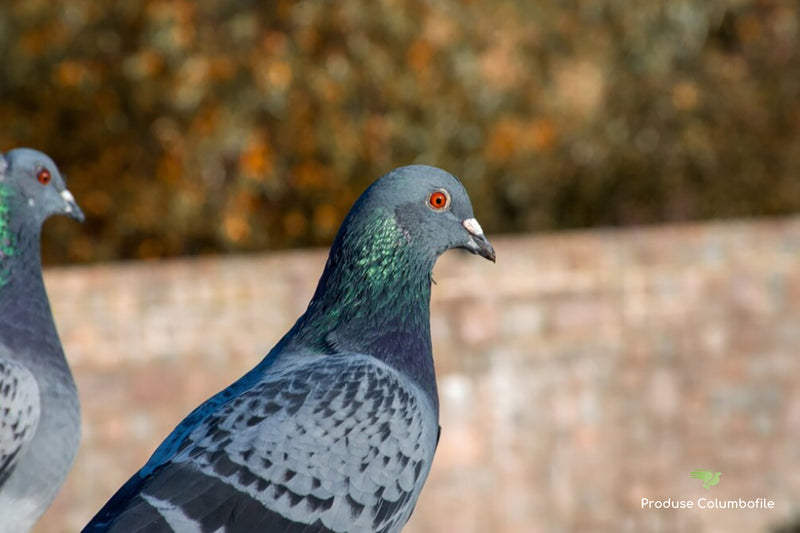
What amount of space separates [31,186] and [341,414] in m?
1.54

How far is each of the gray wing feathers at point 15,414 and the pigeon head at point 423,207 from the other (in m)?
1.13

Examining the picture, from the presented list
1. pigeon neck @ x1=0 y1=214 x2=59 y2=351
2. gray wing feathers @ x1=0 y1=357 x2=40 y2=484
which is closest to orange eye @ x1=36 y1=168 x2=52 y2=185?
pigeon neck @ x1=0 y1=214 x2=59 y2=351

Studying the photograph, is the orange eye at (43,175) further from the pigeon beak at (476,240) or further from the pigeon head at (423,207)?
the pigeon beak at (476,240)

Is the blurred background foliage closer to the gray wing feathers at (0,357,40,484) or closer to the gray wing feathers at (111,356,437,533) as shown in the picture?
the gray wing feathers at (0,357,40,484)

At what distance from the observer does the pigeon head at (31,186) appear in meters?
3.72

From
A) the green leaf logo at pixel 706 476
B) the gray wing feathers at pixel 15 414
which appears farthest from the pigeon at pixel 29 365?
the green leaf logo at pixel 706 476

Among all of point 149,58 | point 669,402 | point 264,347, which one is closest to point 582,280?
point 669,402

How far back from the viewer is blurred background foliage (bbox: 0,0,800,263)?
9.05 meters

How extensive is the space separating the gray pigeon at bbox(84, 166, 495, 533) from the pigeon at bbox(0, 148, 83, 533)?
0.72 metres

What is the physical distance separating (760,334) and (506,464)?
84.4 inches

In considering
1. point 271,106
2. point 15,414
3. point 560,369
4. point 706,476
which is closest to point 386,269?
point 15,414

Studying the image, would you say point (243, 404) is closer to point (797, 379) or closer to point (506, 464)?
point (506, 464)

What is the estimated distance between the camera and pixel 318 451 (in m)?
2.74

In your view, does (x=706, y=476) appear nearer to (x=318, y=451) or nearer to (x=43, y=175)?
(x=43, y=175)
